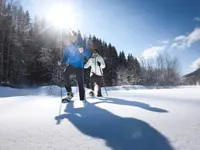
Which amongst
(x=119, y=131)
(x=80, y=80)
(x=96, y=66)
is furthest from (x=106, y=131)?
(x=96, y=66)

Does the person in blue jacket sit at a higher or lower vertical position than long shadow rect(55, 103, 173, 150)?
higher

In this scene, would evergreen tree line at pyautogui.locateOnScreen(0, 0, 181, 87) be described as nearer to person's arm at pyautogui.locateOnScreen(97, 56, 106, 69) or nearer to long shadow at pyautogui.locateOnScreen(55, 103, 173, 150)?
person's arm at pyautogui.locateOnScreen(97, 56, 106, 69)

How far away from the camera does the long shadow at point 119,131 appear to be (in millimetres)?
2189

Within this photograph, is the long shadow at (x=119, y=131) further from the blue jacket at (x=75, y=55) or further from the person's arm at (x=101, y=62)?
the person's arm at (x=101, y=62)

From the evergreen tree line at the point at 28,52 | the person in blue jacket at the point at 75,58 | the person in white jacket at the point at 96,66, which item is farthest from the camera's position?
the evergreen tree line at the point at 28,52

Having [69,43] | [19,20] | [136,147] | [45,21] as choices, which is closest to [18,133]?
[136,147]

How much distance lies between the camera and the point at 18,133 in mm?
2654

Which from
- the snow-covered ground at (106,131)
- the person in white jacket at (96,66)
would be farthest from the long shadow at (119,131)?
the person in white jacket at (96,66)

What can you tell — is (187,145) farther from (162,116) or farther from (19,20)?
(19,20)

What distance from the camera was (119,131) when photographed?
2.60 meters

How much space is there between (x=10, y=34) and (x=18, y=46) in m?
1.84

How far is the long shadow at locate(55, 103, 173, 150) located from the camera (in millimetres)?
2189

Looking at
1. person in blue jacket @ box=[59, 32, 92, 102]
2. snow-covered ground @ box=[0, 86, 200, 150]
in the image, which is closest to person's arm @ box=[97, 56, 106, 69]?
person in blue jacket @ box=[59, 32, 92, 102]

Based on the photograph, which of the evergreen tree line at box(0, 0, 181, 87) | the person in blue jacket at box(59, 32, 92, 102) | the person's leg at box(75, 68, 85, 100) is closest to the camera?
the person's leg at box(75, 68, 85, 100)
